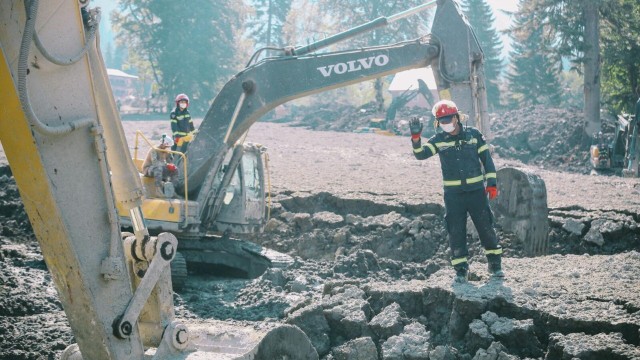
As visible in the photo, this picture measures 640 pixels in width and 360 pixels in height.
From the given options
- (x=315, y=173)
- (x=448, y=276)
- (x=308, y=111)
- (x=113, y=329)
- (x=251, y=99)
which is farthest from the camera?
(x=308, y=111)

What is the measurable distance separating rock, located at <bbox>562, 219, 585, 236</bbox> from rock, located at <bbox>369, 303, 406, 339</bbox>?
403 cm

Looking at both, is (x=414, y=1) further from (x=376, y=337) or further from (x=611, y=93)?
(x=376, y=337)

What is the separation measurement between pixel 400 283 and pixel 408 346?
57.6 inches

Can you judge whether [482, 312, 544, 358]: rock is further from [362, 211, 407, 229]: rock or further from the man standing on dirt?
[362, 211, 407, 229]: rock

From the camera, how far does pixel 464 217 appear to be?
7.32 m

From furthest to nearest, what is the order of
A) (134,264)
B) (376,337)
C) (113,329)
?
(376,337)
(134,264)
(113,329)

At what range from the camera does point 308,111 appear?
4481 cm

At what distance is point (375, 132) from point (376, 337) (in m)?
25.4

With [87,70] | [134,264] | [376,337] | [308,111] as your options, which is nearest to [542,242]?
[376,337]

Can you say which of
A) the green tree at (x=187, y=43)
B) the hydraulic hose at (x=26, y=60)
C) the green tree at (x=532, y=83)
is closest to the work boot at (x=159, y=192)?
the hydraulic hose at (x=26, y=60)

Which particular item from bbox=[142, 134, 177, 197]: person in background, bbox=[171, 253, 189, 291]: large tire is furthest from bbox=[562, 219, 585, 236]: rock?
bbox=[142, 134, 177, 197]: person in background

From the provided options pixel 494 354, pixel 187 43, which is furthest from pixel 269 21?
pixel 494 354

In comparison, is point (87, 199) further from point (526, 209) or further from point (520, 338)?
point (526, 209)

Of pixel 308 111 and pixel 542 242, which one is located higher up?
pixel 308 111
